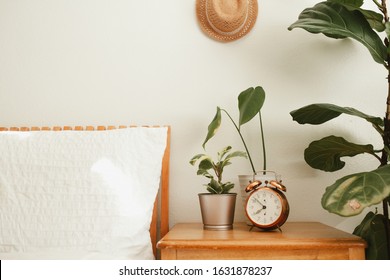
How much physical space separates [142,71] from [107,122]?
10.6 inches

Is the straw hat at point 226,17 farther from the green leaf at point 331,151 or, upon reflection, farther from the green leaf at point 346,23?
the green leaf at point 331,151

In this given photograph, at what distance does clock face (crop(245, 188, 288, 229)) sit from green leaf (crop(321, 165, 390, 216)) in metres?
0.26

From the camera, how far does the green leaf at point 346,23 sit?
54.1 inches

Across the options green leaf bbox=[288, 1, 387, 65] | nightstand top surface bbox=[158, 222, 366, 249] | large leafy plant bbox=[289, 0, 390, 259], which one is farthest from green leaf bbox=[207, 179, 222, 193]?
green leaf bbox=[288, 1, 387, 65]

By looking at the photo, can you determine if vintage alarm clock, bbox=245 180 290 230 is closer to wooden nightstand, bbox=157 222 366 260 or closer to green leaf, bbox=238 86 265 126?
wooden nightstand, bbox=157 222 366 260

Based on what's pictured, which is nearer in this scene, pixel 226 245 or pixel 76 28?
pixel 226 245

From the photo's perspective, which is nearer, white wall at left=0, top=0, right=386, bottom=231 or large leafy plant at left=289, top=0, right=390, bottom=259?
large leafy plant at left=289, top=0, right=390, bottom=259

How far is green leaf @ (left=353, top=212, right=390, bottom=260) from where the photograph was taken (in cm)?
125

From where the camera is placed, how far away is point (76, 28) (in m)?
1.78

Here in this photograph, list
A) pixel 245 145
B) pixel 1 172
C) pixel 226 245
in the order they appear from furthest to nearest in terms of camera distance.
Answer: pixel 245 145 → pixel 1 172 → pixel 226 245

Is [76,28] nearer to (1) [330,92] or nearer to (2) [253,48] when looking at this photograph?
(2) [253,48]

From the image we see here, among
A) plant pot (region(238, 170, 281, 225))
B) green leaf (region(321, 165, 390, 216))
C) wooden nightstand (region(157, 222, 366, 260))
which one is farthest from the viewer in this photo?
plant pot (region(238, 170, 281, 225))

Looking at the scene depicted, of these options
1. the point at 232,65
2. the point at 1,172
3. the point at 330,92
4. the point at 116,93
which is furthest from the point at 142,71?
the point at 330,92

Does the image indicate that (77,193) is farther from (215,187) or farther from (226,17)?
(226,17)
